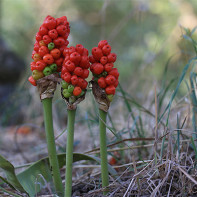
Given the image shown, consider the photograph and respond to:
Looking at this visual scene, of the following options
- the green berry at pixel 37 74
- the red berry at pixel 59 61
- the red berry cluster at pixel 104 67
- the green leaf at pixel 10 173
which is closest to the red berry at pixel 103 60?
the red berry cluster at pixel 104 67

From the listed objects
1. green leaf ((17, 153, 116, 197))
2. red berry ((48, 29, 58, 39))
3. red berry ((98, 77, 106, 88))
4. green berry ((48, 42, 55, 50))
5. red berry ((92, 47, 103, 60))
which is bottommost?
green leaf ((17, 153, 116, 197))

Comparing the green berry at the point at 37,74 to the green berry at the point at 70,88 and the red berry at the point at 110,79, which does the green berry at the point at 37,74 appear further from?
the red berry at the point at 110,79

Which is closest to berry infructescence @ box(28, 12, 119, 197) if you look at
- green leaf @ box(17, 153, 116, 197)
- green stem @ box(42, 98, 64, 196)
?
green stem @ box(42, 98, 64, 196)

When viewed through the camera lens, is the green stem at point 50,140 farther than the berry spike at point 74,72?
Yes

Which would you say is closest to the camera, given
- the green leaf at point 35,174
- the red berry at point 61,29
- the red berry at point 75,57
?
the red berry at point 75,57

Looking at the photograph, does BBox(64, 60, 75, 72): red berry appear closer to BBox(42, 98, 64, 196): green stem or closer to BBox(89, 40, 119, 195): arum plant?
BBox(89, 40, 119, 195): arum plant

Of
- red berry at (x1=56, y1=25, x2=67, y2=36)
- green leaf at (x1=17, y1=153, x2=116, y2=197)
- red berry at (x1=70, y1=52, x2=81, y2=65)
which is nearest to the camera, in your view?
red berry at (x1=70, y1=52, x2=81, y2=65)

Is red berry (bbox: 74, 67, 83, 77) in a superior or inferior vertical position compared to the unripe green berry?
inferior
